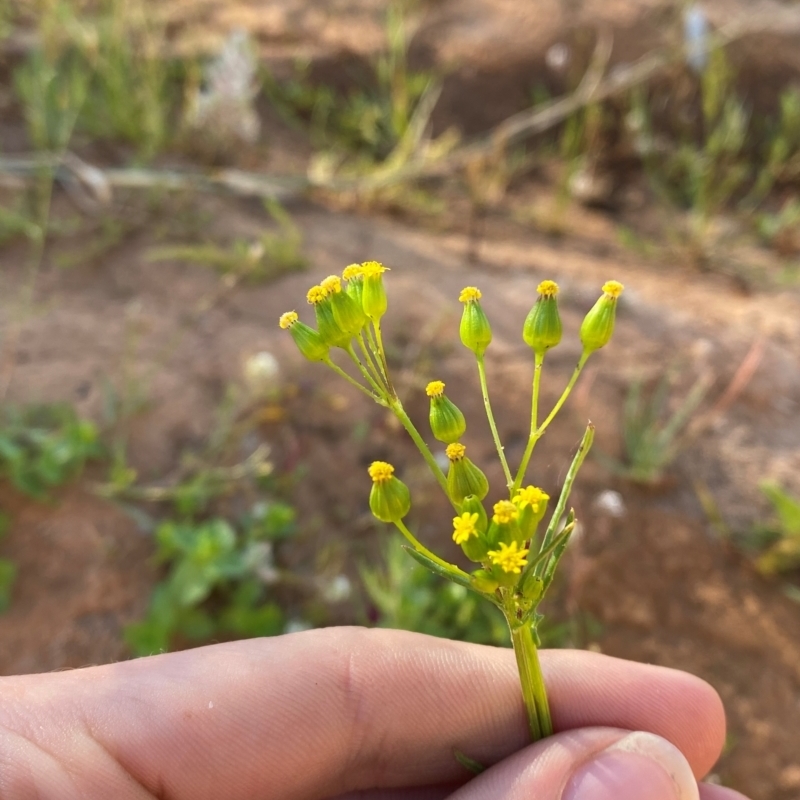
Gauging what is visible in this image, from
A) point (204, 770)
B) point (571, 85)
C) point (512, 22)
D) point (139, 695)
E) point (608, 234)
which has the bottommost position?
point (204, 770)

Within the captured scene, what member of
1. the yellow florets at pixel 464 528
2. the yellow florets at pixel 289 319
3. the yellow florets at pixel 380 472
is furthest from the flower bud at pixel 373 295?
the yellow florets at pixel 464 528

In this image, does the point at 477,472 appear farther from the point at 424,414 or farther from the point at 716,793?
the point at 424,414

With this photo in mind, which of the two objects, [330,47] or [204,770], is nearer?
[204,770]

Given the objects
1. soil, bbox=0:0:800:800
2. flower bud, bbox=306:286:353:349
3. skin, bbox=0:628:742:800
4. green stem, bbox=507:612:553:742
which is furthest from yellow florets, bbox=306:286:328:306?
soil, bbox=0:0:800:800

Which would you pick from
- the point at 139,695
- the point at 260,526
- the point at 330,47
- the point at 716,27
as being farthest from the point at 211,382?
the point at 716,27

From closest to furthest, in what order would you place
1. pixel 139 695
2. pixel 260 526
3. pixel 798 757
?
1. pixel 139 695
2. pixel 798 757
3. pixel 260 526

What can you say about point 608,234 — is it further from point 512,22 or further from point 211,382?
point 211,382

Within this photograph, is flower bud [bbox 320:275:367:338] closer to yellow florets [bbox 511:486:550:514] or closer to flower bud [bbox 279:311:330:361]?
flower bud [bbox 279:311:330:361]

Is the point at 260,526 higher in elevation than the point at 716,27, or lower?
lower
